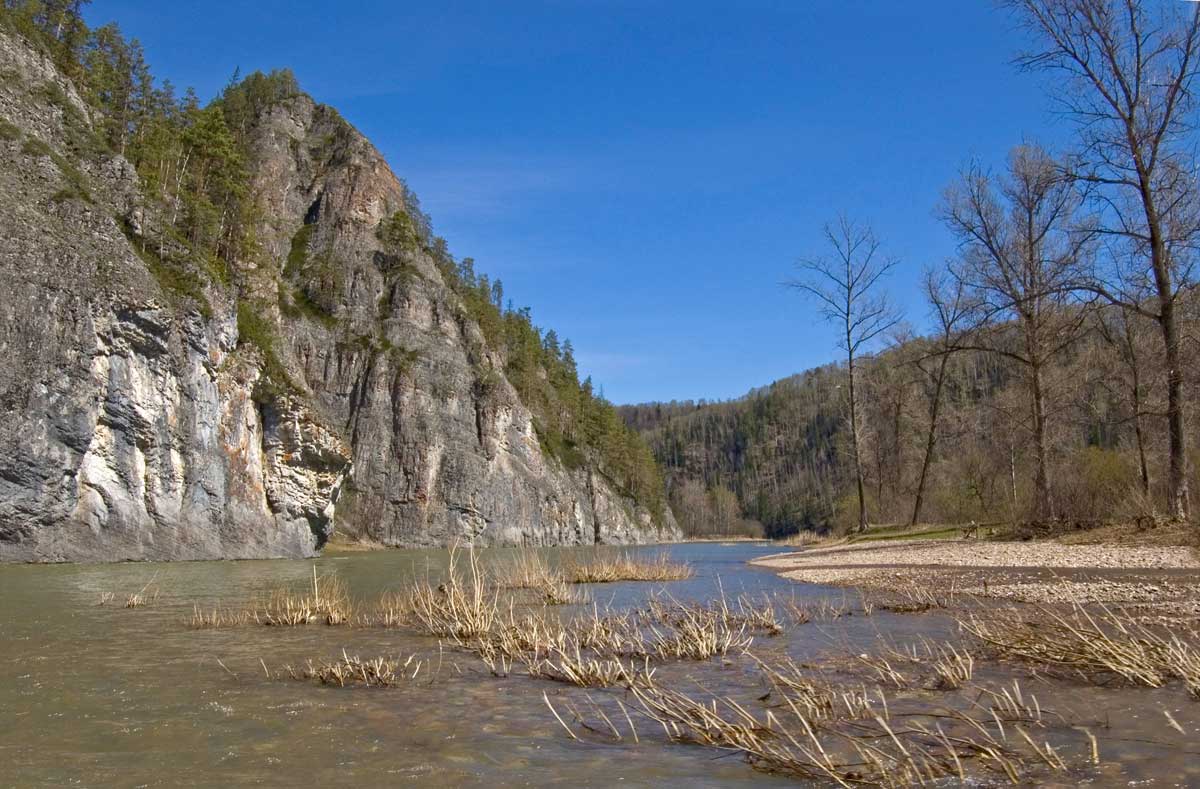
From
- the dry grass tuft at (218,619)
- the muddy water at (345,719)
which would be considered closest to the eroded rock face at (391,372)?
the dry grass tuft at (218,619)

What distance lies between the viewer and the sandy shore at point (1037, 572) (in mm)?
9062

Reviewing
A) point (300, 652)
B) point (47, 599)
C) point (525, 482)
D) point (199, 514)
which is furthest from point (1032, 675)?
point (525, 482)

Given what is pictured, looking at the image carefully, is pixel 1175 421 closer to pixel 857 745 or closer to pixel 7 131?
pixel 857 745

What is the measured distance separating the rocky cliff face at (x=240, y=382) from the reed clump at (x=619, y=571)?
21287 mm

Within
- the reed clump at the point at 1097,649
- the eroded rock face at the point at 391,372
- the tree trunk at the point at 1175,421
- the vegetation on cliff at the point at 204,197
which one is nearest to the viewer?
the reed clump at the point at 1097,649

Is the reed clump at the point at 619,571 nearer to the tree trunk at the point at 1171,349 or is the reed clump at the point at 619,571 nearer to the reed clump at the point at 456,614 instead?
the reed clump at the point at 456,614

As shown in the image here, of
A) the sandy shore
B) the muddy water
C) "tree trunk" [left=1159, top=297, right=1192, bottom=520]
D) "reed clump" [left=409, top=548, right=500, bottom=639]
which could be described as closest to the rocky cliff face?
the muddy water

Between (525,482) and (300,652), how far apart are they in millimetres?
65322

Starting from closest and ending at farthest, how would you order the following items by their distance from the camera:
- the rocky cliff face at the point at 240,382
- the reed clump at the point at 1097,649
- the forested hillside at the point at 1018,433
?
1. the reed clump at the point at 1097,649
2. the forested hillside at the point at 1018,433
3. the rocky cliff face at the point at 240,382

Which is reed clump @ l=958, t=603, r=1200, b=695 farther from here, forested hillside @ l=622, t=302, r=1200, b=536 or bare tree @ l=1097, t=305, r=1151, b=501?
bare tree @ l=1097, t=305, r=1151, b=501

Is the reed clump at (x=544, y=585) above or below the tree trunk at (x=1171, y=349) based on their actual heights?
below

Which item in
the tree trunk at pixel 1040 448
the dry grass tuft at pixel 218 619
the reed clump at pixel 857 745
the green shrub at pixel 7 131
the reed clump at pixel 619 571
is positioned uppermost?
the green shrub at pixel 7 131

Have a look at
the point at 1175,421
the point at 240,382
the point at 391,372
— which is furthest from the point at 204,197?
the point at 1175,421

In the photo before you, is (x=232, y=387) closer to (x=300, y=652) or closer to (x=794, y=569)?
(x=794, y=569)
